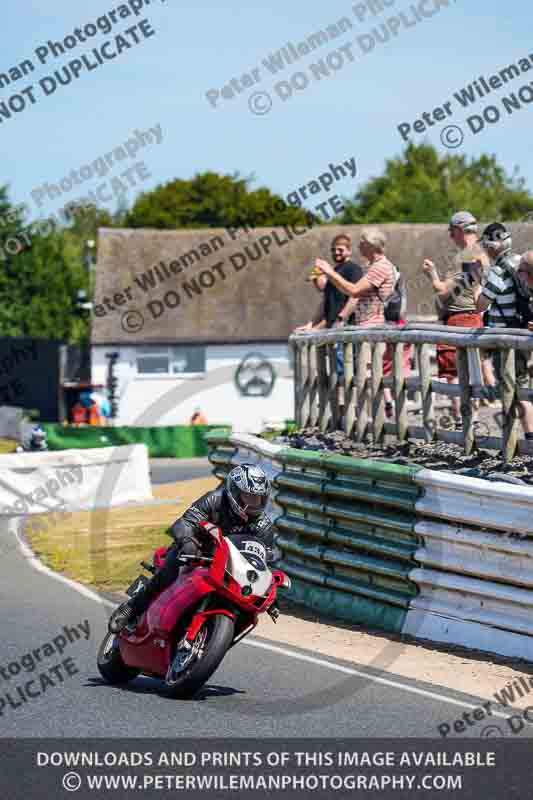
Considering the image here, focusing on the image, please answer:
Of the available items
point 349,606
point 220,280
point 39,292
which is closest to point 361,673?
point 349,606

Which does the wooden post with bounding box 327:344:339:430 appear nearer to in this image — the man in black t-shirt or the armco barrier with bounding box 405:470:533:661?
the man in black t-shirt

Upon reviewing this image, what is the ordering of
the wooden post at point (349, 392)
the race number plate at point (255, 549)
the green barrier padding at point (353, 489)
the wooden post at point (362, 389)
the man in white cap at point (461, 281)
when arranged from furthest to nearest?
1. the wooden post at point (349, 392)
2. the wooden post at point (362, 389)
3. the man in white cap at point (461, 281)
4. the green barrier padding at point (353, 489)
5. the race number plate at point (255, 549)

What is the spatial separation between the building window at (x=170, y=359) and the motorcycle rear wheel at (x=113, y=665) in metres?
49.3

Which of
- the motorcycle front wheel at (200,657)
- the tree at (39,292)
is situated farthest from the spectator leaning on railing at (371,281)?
the tree at (39,292)

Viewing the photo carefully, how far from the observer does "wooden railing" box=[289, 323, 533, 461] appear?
454 inches

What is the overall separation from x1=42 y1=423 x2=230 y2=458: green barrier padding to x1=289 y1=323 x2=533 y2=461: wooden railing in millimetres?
23278

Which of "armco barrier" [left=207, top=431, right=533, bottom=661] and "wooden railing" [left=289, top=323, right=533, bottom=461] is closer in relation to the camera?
"armco barrier" [left=207, top=431, right=533, bottom=661]

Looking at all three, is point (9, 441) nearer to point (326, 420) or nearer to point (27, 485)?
point (27, 485)

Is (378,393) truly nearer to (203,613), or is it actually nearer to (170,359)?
(203,613)

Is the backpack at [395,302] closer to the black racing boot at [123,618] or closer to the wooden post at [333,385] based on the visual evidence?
the wooden post at [333,385]

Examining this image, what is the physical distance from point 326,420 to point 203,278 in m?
44.8

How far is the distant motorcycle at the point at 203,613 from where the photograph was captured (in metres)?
8.42

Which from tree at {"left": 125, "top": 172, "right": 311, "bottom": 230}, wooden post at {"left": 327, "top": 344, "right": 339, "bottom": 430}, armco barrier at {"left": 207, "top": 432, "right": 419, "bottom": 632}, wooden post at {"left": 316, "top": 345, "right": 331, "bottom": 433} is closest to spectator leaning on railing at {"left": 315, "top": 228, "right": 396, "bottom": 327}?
wooden post at {"left": 327, "top": 344, "right": 339, "bottom": 430}

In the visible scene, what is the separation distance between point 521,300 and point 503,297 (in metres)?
0.14
